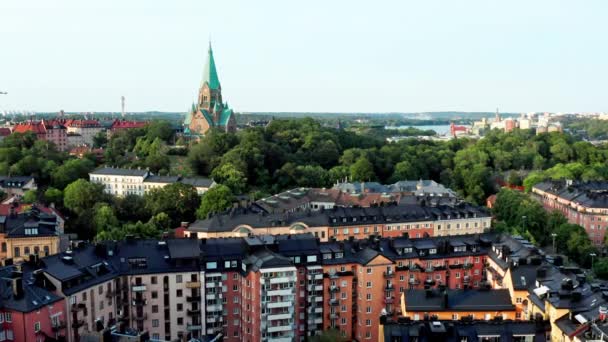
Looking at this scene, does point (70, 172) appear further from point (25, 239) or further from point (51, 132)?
point (51, 132)

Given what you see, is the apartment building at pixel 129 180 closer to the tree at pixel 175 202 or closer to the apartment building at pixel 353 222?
the tree at pixel 175 202

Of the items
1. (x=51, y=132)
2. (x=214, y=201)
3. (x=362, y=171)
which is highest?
(x=51, y=132)

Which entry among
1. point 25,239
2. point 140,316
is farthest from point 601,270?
point 25,239

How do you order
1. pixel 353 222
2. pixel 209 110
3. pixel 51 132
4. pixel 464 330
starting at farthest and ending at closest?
pixel 51 132 < pixel 209 110 < pixel 353 222 < pixel 464 330

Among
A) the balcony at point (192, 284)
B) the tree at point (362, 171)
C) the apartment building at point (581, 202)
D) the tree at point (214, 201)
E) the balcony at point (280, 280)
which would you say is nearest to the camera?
the balcony at point (280, 280)

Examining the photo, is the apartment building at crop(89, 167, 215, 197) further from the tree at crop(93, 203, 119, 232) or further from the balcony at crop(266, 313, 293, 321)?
the balcony at crop(266, 313, 293, 321)

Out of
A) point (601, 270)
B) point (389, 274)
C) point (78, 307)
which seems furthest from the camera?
point (601, 270)

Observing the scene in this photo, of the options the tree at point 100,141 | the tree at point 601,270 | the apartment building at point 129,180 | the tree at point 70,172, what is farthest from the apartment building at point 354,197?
the tree at point 100,141
